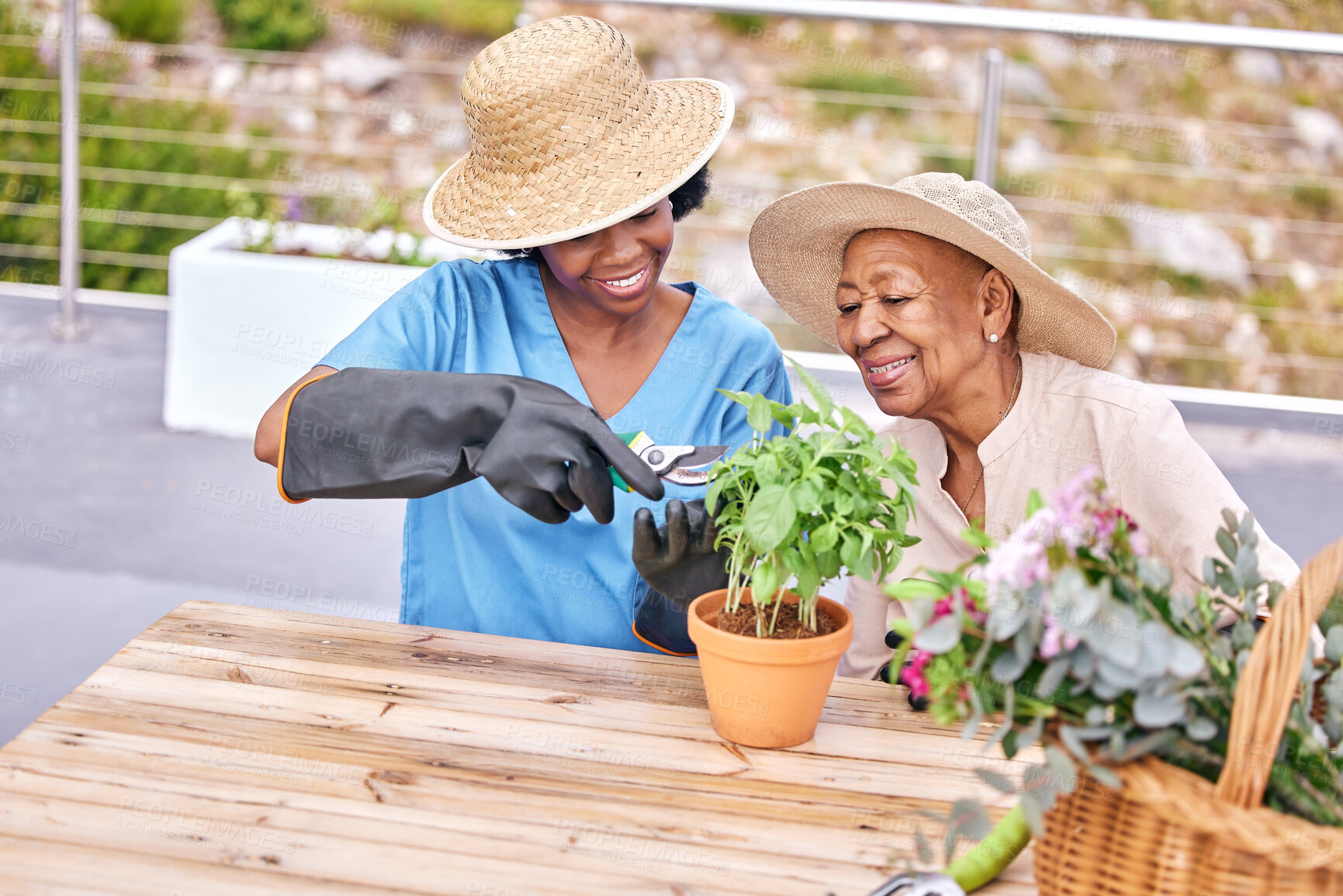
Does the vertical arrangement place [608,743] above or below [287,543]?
above

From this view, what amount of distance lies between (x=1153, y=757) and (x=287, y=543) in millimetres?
2484

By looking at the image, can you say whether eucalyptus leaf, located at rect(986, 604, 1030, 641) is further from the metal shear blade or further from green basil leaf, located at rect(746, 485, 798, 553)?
the metal shear blade

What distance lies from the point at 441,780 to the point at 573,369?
64cm

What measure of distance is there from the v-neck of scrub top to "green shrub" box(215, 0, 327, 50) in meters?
7.01

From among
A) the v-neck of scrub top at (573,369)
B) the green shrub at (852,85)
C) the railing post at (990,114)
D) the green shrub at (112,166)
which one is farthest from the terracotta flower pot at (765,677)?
Answer: the green shrub at (852,85)

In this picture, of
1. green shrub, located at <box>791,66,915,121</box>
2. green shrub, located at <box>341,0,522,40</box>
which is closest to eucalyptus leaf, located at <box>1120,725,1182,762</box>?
green shrub, located at <box>791,66,915,121</box>

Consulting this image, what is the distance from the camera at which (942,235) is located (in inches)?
54.2

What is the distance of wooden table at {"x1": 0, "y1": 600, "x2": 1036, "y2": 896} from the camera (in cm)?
93

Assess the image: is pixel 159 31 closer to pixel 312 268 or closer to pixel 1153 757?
pixel 312 268

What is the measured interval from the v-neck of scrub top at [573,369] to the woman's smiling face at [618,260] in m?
0.08

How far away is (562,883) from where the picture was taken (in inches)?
36.2

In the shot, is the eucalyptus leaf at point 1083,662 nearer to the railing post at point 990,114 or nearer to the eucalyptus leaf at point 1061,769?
the eucalyptus leaf at point 1061,769

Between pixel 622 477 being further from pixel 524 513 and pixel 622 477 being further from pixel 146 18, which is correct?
pixel 146 18

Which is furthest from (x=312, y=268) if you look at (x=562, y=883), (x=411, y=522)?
(x=562, y=883)
